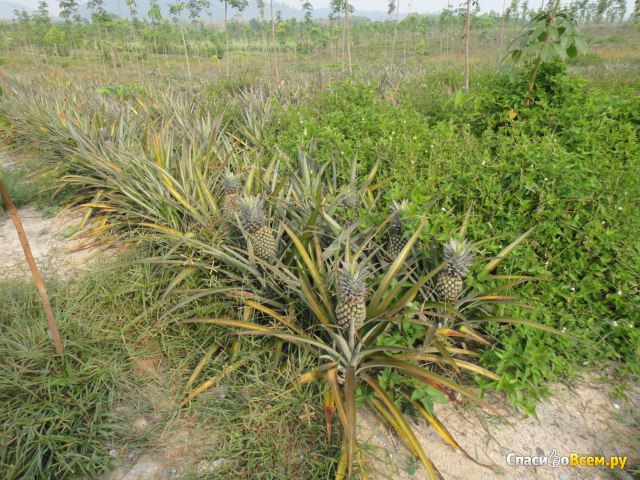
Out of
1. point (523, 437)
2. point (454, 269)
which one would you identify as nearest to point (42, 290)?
point (454, 269)

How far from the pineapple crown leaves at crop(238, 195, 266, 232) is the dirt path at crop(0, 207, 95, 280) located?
1.60 meters

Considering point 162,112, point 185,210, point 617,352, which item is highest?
point 162,112

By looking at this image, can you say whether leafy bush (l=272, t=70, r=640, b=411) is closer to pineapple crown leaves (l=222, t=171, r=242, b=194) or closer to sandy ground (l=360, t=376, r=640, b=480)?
sandy ground (l=360, t=376, r=640, b=480)

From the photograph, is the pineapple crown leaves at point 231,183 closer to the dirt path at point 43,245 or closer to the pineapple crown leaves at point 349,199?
the pineapple crown leaves at point 349,199

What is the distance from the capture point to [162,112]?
504 cm

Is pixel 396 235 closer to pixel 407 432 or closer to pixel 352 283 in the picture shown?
pixel 352 283

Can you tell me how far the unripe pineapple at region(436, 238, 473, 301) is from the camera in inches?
70.4

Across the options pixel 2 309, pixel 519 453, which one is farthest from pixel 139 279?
pixel 519 453

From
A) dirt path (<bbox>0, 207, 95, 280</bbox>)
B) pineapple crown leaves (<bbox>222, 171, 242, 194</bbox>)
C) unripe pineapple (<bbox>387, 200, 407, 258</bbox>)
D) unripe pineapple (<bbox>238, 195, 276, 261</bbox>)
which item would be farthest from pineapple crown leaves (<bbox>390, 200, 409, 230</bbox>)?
dirt path (<bbox>0, 207, 95, 280</bbox>)

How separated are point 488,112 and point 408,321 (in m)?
2.23

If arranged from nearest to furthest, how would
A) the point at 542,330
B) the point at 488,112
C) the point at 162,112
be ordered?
1. the point at 542,330
2. the point at 488,112
3. the point at 162,112

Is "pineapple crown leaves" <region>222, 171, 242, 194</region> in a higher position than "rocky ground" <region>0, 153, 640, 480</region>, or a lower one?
higher

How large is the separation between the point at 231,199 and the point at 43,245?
6.90 ft

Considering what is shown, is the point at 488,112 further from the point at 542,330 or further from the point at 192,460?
the point at 192,460
